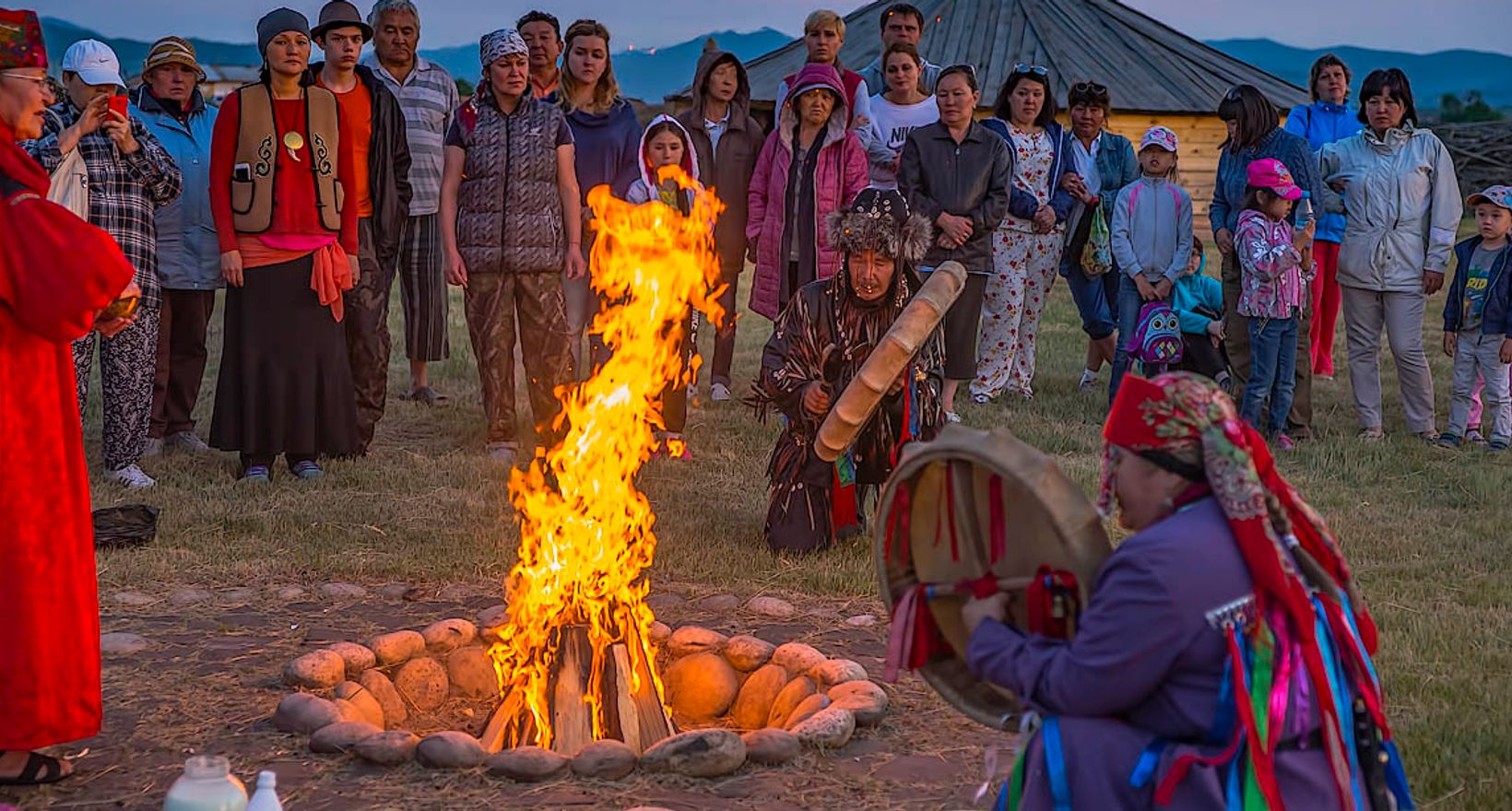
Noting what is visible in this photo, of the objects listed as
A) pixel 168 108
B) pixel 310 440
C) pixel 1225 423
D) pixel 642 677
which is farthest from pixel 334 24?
pixel 1225 423

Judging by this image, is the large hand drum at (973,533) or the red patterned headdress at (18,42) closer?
the large hand drum at (973,533)

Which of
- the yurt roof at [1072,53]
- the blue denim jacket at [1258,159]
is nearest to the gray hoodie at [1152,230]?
the blue denim jacket at [1258,159]

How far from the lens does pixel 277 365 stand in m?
8.20

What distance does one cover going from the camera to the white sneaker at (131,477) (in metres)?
8.05

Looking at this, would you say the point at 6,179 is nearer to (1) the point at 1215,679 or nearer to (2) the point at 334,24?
(1) the point at 1215,679

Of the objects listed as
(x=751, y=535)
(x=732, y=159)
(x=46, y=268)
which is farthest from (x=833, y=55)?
(x=46, y=268)

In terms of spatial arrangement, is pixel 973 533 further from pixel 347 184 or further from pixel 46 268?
pixel 347 184

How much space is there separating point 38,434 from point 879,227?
3.61 meters

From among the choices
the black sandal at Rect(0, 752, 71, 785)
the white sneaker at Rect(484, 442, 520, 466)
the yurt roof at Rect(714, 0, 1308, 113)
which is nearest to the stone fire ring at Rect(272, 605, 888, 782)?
the black sandal at Rect(0, 752, 71, 785)

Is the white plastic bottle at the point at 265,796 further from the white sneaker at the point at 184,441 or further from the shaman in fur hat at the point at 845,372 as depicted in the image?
the white sneaker at the point at 184,441

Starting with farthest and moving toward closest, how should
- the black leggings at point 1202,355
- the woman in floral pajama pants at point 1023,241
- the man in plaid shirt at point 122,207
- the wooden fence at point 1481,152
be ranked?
the wooden fence at point 1481,152 → the woman in floral pajama pants at point 1023,241 → the black leggings at point 1202,355 → the man in plaid shirt at point 122,207

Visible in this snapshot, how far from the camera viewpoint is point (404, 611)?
629 cm

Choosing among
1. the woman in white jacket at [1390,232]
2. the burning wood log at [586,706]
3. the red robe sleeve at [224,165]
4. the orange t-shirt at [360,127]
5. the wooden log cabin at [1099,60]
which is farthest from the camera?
the wooden log cabin at [1099,60]

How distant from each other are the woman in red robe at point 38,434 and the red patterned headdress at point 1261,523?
2.86 metres
